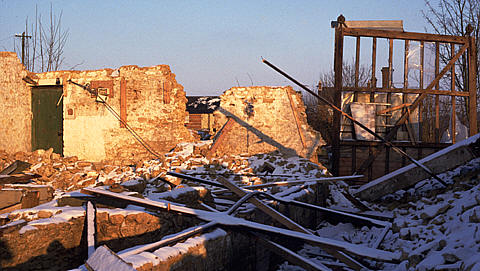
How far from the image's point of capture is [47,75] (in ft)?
44.7

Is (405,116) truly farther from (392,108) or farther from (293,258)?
(293,258)

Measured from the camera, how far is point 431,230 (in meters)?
4.77

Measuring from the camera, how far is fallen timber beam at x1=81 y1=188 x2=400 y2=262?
3.96 m

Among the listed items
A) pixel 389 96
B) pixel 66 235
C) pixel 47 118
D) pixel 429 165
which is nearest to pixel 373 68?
pixel 389 96

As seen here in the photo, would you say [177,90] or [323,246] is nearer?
[323,246]

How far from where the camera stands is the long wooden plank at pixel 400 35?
31.1 feet

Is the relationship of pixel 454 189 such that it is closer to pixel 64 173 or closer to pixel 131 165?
pixel 131 165

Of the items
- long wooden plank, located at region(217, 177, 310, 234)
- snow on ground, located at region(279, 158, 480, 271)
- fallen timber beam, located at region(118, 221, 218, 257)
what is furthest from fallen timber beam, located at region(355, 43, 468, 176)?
fallen timber beam, located at region(118, 221, 218, 257)

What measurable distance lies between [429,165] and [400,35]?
358 cm

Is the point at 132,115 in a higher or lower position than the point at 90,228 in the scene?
higher

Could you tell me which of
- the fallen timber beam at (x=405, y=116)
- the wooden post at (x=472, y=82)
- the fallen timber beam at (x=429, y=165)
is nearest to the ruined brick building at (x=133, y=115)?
the fallen timber beam at (x=405, y=116)

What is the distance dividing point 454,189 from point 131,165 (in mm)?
8802

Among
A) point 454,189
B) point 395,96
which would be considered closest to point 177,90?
point 395,96

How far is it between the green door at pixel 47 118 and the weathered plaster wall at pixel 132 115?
94cm
